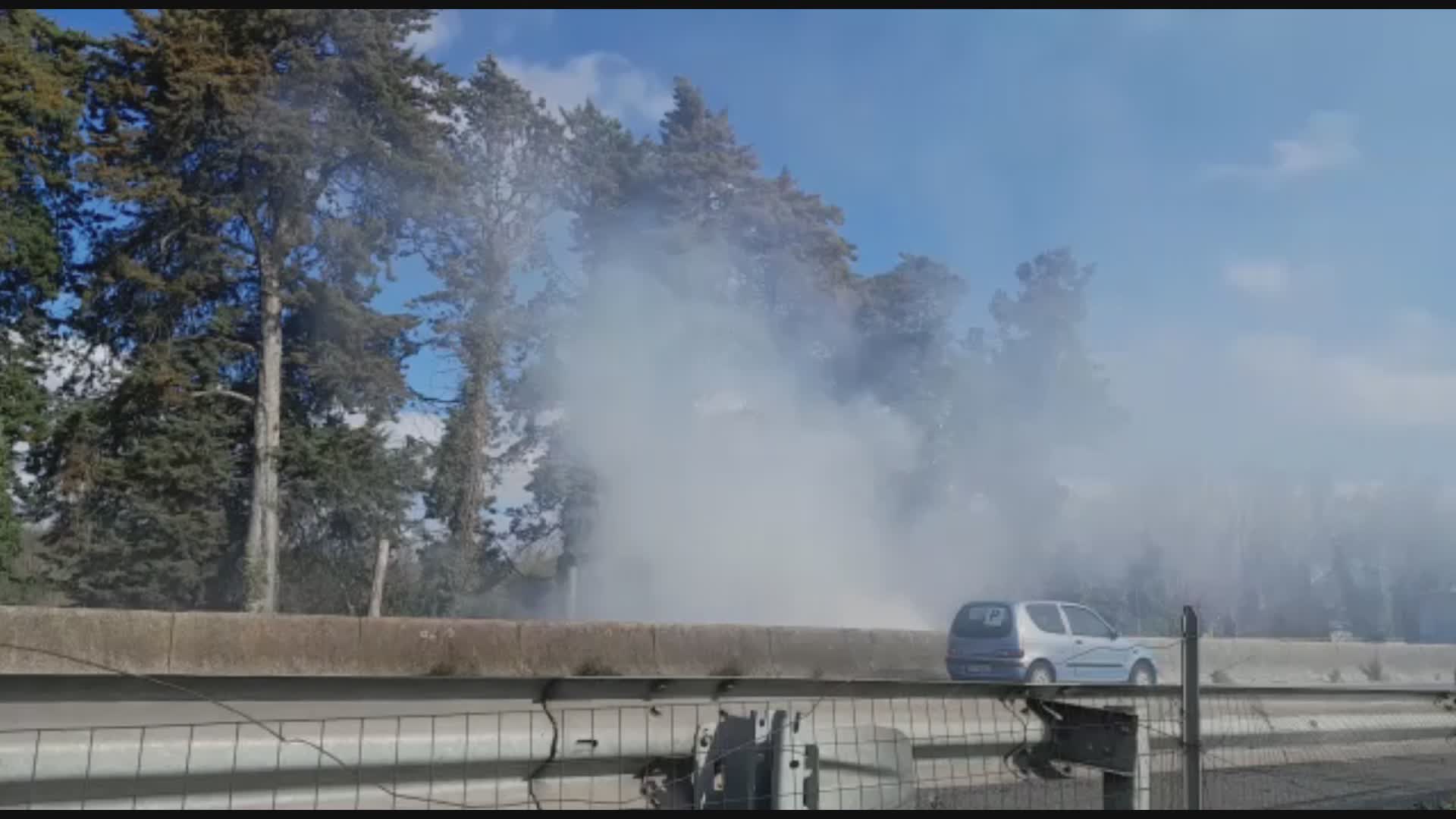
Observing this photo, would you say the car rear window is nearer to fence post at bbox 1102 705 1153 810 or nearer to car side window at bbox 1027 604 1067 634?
car side window at bbox 1027 604 1067 634

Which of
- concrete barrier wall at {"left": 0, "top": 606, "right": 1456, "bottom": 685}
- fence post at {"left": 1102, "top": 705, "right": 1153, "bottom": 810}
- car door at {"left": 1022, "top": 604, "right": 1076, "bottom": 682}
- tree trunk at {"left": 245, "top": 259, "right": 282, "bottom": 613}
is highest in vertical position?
tree trunk at {"left": 245, "top": 259, "right": 282, "bottom": 613}

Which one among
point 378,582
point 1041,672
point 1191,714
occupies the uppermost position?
point 378,582

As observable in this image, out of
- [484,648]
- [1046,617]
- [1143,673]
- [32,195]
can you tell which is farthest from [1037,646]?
[32,195]

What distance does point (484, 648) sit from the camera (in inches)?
420

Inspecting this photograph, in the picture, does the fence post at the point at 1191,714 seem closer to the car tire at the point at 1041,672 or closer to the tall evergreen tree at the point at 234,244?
the car tire at the point at 1041,672

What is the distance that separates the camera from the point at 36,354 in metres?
18.1

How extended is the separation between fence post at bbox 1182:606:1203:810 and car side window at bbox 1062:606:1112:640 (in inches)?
458

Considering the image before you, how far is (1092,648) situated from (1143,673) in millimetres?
1394

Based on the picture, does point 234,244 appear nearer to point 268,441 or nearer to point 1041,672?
point 268,441

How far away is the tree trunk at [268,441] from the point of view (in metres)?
18.0

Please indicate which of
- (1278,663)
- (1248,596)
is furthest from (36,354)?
(1248,596)

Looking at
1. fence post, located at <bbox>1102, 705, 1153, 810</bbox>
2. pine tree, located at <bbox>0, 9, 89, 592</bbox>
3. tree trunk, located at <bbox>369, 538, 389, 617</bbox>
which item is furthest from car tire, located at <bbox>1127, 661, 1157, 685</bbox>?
pine tree, located at <bbox>0, 9, 89, 592</bbox>

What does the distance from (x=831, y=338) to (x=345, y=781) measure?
2371 centimetres

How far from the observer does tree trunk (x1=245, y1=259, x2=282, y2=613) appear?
18047mm
